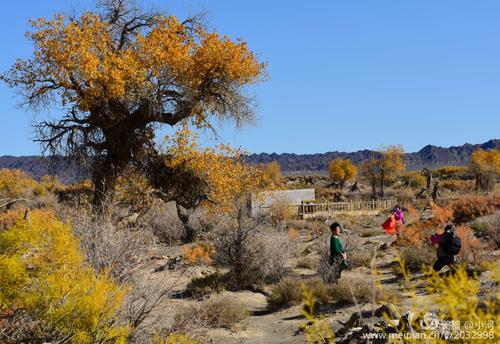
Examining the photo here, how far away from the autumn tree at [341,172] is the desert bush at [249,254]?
7536cm

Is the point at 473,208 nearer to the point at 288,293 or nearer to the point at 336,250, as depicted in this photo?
the point at 336,250

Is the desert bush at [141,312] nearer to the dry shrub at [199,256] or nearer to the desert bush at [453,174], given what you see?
the dry shrub at [199,256]

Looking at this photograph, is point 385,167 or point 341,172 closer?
point 385,167

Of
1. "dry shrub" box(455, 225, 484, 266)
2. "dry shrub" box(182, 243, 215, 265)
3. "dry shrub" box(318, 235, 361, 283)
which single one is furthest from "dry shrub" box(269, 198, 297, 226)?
"dry shrub" box(455, 225, 484, 266)

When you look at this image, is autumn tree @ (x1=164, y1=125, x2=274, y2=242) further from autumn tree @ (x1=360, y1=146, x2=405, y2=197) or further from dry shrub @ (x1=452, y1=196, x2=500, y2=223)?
autumn tree @ (x1=360, y1=146, x2=405, y2=197)

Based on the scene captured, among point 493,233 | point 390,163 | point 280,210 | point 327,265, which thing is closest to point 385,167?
point 390,163

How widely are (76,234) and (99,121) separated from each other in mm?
5762

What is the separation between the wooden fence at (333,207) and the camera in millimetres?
39344

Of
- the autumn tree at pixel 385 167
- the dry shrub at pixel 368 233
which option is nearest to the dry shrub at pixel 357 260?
the dry shrub at pixel 368 233

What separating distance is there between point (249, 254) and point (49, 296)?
973 centimetres

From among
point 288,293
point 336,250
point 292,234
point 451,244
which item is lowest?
point 288,293

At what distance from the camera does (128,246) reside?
8.45m

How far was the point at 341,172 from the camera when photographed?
90.4 m

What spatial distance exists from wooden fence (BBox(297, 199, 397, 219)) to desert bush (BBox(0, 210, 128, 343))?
32.2m
